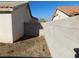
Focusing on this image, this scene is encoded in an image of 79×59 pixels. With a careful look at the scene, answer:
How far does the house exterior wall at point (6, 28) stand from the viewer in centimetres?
1507

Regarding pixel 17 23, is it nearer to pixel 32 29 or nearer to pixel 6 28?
pixel 6 28

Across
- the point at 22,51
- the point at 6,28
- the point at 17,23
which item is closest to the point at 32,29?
the point at 17,23

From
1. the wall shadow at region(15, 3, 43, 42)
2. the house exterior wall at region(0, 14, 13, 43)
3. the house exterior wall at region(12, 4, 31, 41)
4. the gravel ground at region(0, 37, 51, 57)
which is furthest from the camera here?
the wall shadow at region(15, 3, 43, 42)

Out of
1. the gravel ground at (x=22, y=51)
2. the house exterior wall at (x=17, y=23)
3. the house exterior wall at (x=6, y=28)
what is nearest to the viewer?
the gravel ground at (x=22, y=51)

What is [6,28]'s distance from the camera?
15180 mm

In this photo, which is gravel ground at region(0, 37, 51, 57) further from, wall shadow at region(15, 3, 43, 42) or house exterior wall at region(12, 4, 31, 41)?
wall shadow at region(15, 3, 43, 42)

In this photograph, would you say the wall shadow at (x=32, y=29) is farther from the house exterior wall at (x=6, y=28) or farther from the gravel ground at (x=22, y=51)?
the gravel ground at (x=22, y=51)

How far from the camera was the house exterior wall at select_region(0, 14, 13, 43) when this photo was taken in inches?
593

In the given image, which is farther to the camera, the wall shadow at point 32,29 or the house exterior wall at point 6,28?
the wall shadow at point 32,29

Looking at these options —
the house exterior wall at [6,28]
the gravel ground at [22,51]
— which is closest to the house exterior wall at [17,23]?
the house exterior wall at [6,28]

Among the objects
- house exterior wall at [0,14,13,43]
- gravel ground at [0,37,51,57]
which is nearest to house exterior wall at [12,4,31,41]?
house exterior wall at [0,14,13,43]

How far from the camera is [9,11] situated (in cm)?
1487

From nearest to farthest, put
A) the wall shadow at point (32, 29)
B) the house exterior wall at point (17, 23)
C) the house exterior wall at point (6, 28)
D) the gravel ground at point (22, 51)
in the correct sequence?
the gravel ground at point (22, 51) < the house exterior wall at point (6, 28) < the house exterior wall at point (17, 23) < the wall shadow at point (32, 29)

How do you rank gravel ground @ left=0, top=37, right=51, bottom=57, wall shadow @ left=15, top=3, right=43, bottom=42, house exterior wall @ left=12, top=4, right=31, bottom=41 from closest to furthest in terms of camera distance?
gravel ground @ left=0, top=37, right=51, bottom=57 < house exterior wall @ left=12, top=4, right=31, bottom=41 < wall shadow @ left=15, top=3, right=43, bottom=42
